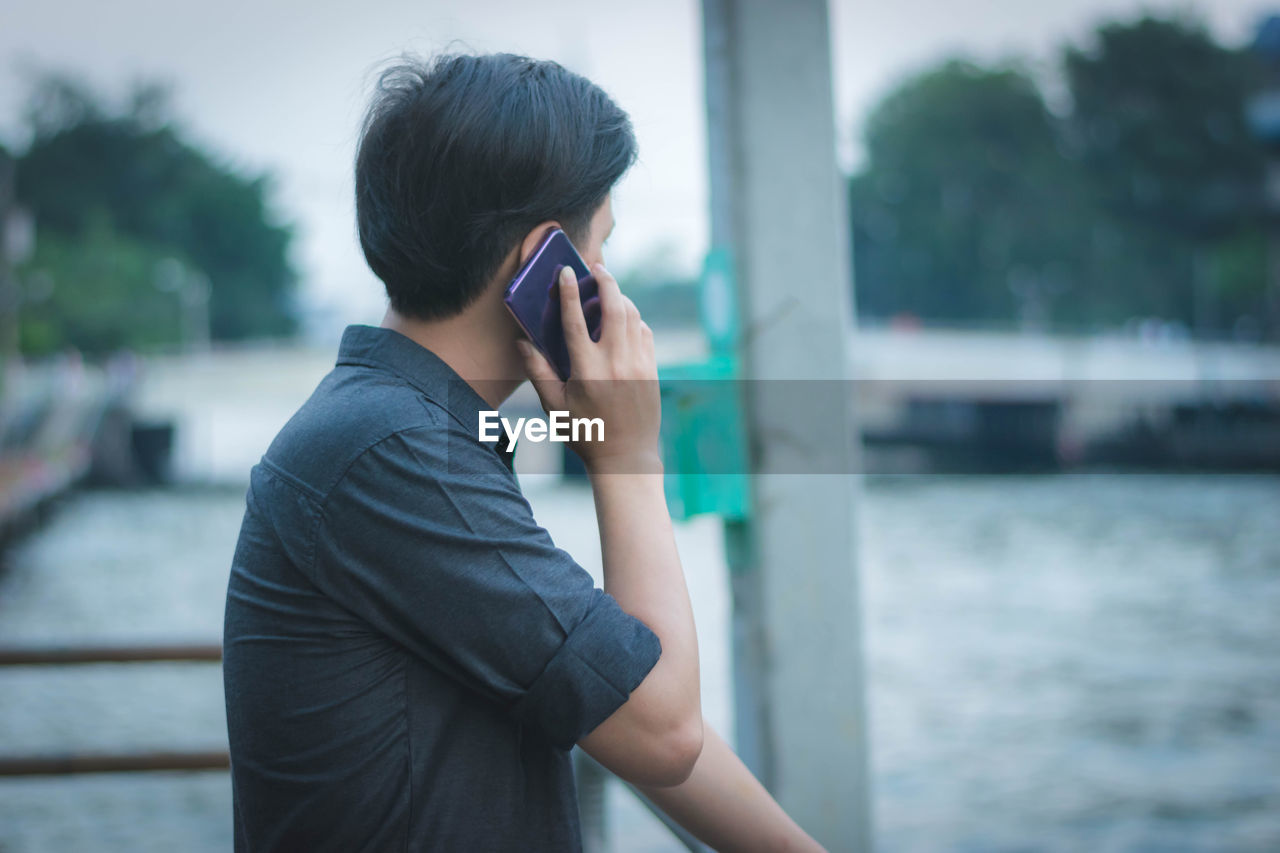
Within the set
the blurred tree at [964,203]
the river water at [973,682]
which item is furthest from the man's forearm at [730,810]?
the blurred tree at [964,203]

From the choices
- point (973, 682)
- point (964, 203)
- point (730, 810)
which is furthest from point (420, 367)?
point (964, 203)

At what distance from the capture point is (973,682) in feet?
39.5

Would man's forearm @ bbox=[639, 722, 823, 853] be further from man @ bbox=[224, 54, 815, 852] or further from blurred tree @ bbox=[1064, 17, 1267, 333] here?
blurred tree @ bbox=[1064, 17, 1267, 333]

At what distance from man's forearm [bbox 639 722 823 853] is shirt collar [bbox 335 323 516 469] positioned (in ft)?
1.56

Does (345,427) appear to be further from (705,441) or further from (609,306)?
(705,441)

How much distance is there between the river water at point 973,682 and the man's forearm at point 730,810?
1.75 meters

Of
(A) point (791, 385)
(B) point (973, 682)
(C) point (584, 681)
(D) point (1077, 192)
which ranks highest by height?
(D) point (1077, 192)

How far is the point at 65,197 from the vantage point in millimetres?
56875

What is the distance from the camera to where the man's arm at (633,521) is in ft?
3.60

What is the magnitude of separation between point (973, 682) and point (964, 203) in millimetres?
52028

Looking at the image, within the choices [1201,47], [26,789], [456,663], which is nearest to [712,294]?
[456,663]

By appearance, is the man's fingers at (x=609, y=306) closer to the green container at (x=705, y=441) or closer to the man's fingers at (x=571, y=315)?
the man's fingers at (x=571, y=315)

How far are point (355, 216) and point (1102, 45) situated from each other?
66.9 metres

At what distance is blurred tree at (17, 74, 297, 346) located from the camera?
52.6 metres
